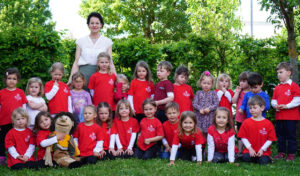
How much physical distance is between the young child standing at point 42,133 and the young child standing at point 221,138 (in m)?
2.71

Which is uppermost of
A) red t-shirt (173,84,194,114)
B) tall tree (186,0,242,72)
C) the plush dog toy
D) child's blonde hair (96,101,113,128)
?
tall tree (186,0,242,72)

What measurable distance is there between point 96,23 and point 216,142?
339 centimetres

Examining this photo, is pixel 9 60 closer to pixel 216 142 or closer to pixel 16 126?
pixel 16 126

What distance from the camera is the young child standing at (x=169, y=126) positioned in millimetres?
6230

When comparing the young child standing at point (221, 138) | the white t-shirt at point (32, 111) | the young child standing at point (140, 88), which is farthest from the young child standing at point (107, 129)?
the young child standing at point (221, 138)

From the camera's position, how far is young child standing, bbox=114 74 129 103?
6.82 m

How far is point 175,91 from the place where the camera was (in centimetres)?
690

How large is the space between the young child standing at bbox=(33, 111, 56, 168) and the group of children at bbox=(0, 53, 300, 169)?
17 millimetres

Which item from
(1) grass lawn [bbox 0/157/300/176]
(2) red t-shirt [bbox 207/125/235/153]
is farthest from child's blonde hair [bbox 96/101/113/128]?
(2) red t-shirt [bbox 207/125/235/153]

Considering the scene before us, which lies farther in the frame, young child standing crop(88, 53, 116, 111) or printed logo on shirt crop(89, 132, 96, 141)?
young child standing crop(88, 53, 116, 111)

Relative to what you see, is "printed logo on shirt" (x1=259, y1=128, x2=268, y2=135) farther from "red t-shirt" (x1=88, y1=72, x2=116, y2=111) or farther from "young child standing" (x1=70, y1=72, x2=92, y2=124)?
"young child standing" (x1=70, y1=72, x2=92, y2=124)

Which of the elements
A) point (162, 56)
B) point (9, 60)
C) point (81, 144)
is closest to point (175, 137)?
point (81, 144)

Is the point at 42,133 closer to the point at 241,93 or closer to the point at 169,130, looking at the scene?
the point at 169,130

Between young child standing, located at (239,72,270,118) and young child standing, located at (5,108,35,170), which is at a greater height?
young child standing, located at (239,72,270,118)
